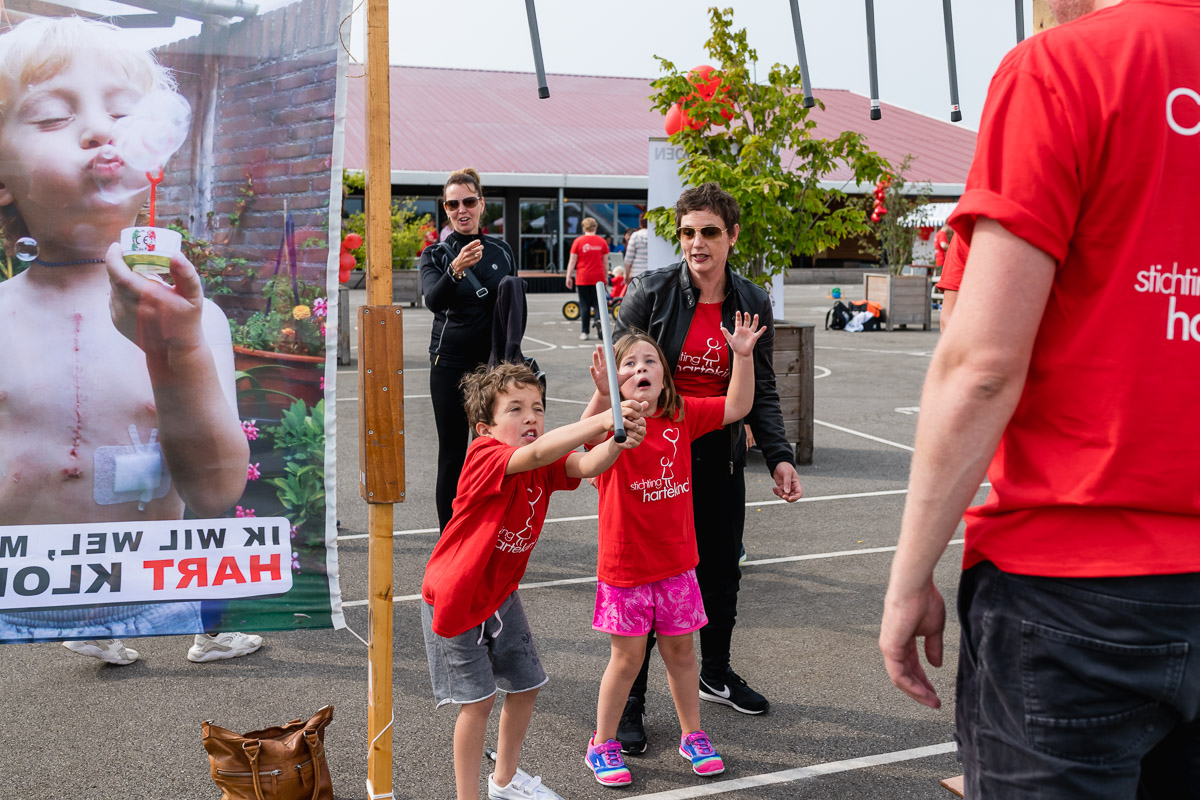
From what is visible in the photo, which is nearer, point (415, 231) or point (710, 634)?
point (710, 634)

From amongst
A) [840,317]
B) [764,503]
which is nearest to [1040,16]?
[764,503]

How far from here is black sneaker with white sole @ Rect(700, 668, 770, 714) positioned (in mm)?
4082

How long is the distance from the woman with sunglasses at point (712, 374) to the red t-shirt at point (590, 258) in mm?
13964

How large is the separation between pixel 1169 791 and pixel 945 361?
0.71 m

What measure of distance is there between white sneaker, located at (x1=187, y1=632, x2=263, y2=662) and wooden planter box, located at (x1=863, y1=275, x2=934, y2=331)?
698 inches

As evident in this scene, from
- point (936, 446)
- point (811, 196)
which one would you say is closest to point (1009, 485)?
point (936, 446)

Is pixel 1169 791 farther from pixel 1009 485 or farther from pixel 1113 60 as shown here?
pixel 1113 60

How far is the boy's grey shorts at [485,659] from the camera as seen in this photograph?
3.11m

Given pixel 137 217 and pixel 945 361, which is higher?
pixel 137 217

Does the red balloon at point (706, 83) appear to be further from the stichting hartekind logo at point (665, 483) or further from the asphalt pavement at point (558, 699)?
the stichting hartekind logo at point (665, 483)

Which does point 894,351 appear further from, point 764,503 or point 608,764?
point 608,764

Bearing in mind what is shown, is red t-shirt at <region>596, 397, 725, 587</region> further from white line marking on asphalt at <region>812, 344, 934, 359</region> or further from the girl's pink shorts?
white line marking on asphalt at <region>812, 344, 934, 359</region>

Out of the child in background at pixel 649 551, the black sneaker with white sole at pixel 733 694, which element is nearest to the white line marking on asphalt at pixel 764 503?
the black sneaker with white sole at pixel 733 694

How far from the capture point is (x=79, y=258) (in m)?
3.38
